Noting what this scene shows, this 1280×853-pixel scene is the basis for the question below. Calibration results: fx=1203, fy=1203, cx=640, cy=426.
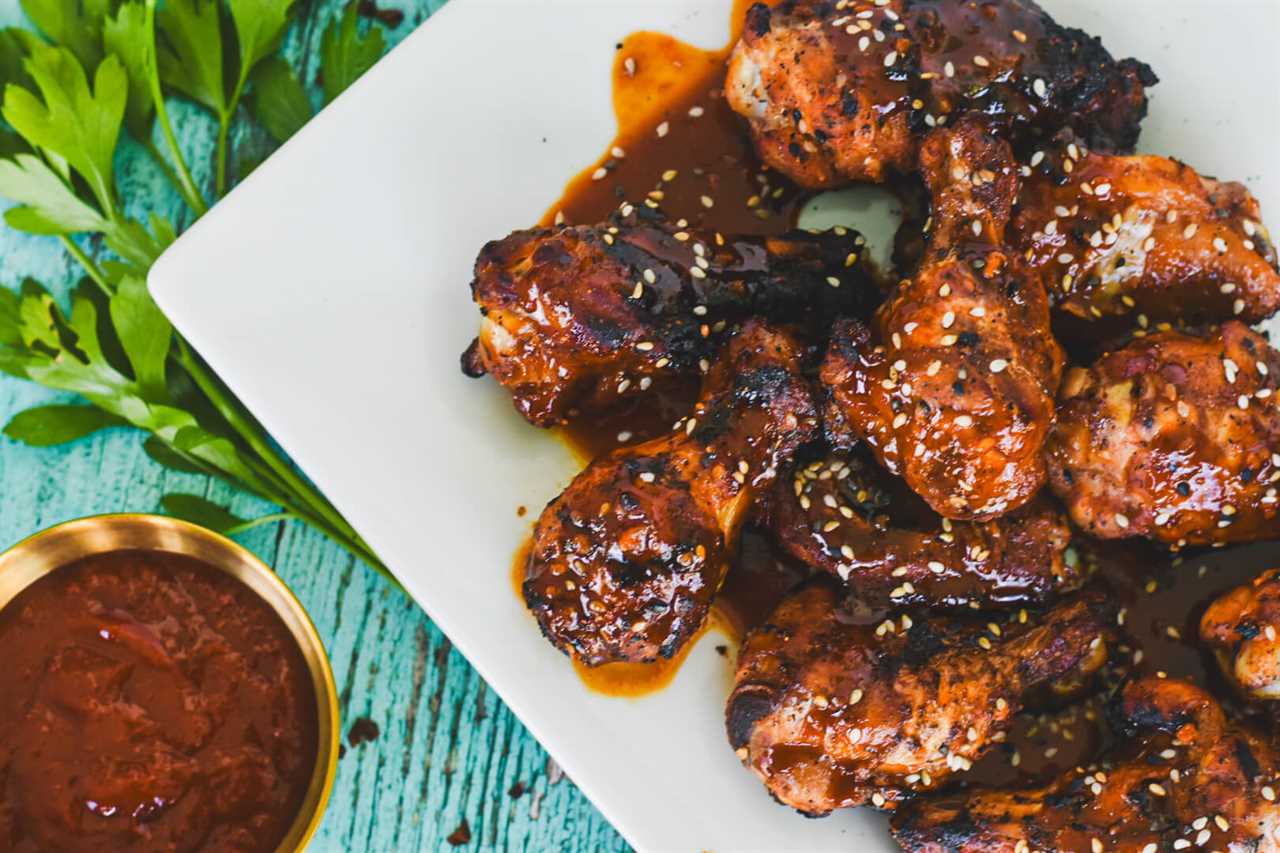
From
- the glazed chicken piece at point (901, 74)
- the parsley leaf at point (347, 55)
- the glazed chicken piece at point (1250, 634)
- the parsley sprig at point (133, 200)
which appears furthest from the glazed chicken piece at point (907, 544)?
the parsley leaf at point (347, 55)

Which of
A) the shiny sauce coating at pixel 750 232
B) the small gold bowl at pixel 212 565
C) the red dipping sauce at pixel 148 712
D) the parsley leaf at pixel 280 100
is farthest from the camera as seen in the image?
the parsley leaf at pixel 280 100

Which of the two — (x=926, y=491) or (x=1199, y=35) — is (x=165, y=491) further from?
(x=1199, y=35)

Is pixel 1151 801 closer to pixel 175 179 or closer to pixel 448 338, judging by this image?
pixel 448 338

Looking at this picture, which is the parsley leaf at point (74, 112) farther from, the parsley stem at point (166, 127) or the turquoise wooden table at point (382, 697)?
the turquoise wooden table at point (382, 697)

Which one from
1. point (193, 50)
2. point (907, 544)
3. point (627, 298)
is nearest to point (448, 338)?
point (627, 298)

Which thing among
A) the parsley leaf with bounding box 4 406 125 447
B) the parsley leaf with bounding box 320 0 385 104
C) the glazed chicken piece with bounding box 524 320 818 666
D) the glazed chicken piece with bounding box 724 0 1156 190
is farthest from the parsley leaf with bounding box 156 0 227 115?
the glazed chicken piece with bounding box 524 320 818 666

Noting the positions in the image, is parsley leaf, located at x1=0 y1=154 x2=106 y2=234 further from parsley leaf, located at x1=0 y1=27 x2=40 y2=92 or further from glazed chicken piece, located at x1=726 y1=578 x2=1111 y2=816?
glazed chicken piece, located at x1=726 y1=578 x2=1111 y2=816
